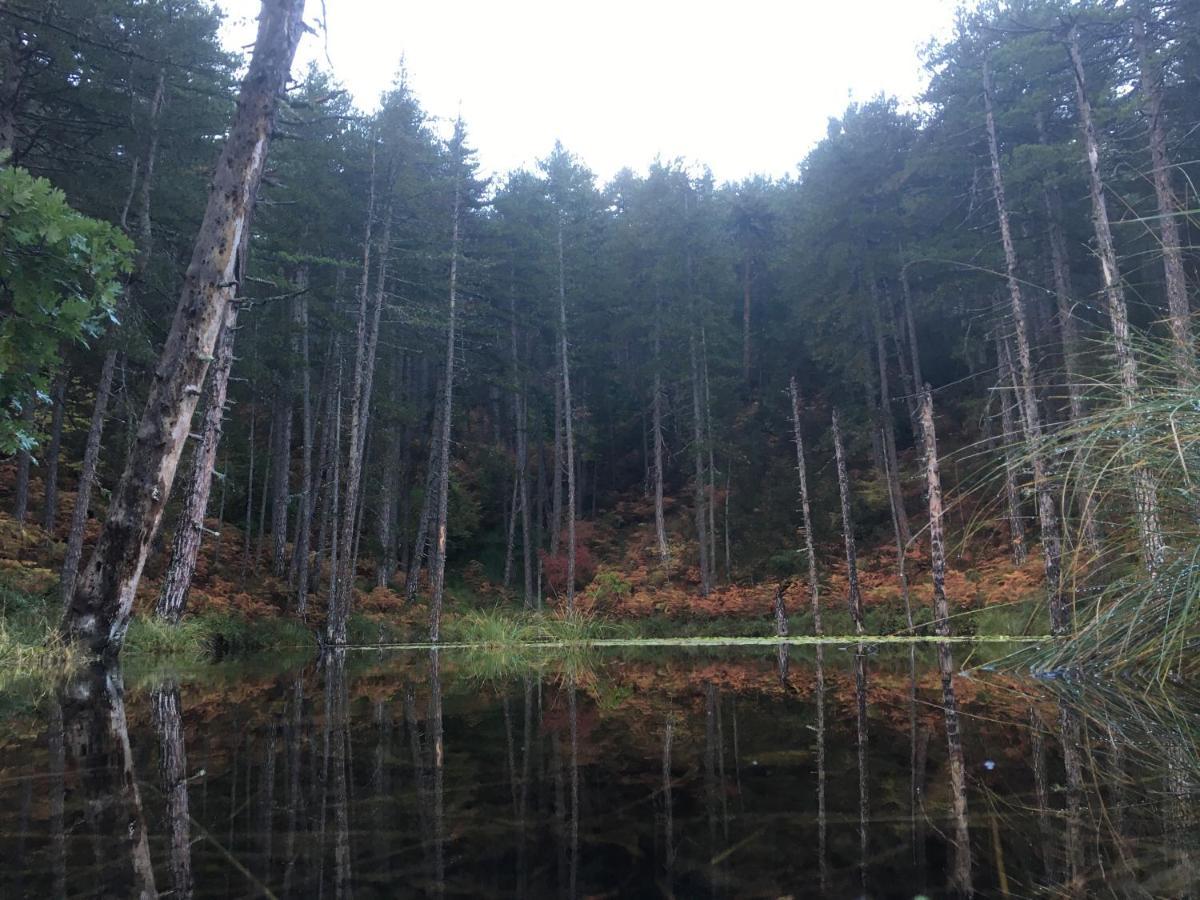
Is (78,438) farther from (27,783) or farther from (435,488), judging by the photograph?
(27,783)

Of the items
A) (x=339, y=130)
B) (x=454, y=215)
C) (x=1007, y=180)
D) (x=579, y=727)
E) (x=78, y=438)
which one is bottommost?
(x=579, y=727)

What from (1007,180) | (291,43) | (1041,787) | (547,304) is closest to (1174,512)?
(1041,787)

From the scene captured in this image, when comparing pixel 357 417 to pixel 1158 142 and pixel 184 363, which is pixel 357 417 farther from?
pixel 1158 142

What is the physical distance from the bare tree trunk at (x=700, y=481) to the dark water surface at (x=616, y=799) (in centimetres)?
2137

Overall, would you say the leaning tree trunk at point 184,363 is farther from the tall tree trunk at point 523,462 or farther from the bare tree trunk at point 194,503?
the tall tree trunk at point 523,462

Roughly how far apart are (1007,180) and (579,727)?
808 inches

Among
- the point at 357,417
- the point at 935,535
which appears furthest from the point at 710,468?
the point at 357,417

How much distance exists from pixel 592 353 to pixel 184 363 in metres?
29.1

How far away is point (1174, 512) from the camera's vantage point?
12.4ft

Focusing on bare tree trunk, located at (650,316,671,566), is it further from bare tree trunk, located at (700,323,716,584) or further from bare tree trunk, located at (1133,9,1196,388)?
bare tree trunk, located at (1133,9,1196,388)

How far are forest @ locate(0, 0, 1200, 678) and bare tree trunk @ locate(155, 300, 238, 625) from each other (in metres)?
0.08

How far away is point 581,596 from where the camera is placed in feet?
87.7

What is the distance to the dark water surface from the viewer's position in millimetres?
1862

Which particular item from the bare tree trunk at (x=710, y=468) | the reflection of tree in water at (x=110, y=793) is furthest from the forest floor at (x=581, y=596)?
the reflection of tree in water at (x=110, y=793)
